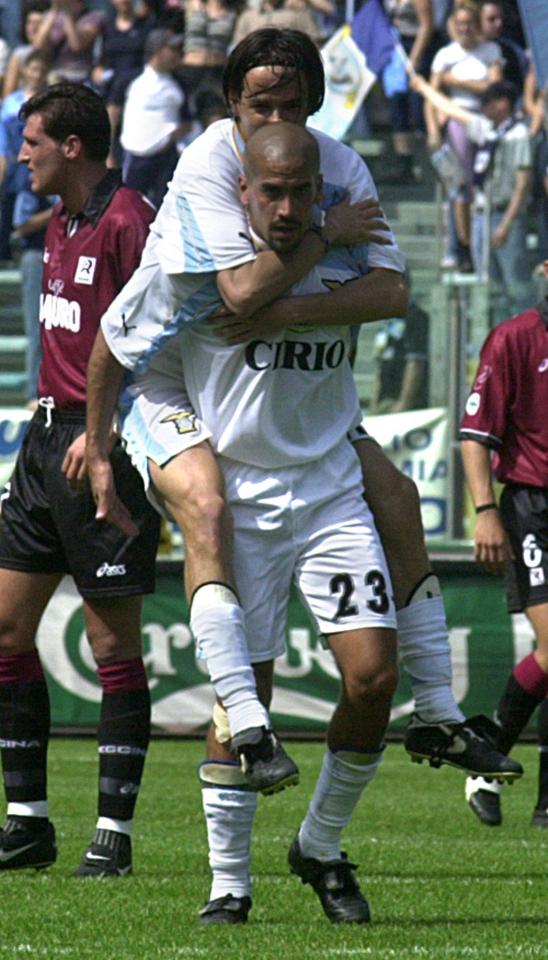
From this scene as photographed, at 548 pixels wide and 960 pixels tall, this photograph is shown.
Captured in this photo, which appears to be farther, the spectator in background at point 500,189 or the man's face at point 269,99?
the spectator in background at point 500,189

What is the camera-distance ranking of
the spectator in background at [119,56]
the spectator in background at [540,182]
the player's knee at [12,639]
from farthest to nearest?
1. the spectator in background at [119,56]
2. the spectator in background at [540,182]
3. the player's knee at [12,639]

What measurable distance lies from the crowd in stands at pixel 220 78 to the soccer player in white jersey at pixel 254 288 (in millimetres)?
8928

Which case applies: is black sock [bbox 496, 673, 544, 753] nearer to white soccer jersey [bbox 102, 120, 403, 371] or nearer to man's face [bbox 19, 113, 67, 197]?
man's face [bbox 19, 113, 67, 197]

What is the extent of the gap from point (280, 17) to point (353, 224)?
11533 mm

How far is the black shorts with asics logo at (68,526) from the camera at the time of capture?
674cm

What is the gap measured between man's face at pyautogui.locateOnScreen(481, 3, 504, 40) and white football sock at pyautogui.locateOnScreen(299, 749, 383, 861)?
12.1m

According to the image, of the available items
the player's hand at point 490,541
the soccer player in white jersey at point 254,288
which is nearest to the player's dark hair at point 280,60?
the soccer player in white jersey at point 254,288

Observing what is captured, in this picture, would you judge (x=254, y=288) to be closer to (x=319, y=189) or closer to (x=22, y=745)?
(x=319, y=189)

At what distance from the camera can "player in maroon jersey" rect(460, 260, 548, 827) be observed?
8719mm

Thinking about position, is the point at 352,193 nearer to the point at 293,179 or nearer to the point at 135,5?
the point at 293,179

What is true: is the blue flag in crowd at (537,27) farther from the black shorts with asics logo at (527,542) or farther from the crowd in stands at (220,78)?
the crowd in stands at (220,78)

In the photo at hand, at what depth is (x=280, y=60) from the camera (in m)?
5.28

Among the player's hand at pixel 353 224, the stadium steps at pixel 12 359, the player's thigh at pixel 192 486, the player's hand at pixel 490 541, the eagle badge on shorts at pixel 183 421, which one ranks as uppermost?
the player's hand at pixel 353 224

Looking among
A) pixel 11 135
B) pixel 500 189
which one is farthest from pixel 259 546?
pixel 11 135
